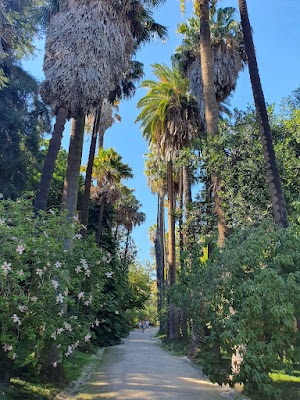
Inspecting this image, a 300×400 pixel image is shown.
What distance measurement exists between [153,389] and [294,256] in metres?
4.57

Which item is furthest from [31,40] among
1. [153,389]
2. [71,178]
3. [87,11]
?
[153,389]

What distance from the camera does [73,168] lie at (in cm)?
1166

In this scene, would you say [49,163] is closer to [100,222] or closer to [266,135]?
[266,135]

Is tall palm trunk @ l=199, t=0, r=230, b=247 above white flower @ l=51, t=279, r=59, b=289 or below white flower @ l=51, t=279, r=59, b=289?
above

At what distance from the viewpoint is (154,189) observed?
32062 millimetres

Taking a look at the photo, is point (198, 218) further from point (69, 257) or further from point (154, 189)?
point (154, 189)

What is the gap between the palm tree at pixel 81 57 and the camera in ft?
34.0

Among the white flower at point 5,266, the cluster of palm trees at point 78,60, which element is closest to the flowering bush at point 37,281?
the white flower at point 5,266

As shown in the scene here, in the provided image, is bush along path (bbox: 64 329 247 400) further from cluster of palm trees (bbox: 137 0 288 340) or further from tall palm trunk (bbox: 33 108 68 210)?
tall palm trunk (bbox: 33 108 68 210)

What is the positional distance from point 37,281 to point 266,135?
6850 millimetres

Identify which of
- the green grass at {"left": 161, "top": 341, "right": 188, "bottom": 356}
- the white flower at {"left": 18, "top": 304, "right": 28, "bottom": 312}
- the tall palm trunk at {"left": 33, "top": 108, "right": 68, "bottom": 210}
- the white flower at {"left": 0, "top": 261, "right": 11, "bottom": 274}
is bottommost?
the green grass at {"left": 161, "top": 341, "right": 188, "bottom": 356}

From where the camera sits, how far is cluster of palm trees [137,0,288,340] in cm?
1134

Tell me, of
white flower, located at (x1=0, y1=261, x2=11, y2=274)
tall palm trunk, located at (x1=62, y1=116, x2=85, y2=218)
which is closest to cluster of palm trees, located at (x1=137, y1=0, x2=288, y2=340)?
tall palm trunk, located at (x1=62, y1=116, x2=85, y2=218)

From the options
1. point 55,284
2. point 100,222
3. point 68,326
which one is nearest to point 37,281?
point 55,284
